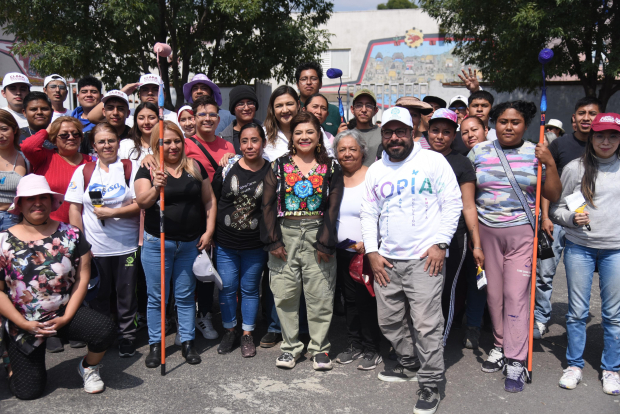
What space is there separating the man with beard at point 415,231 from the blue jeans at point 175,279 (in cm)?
167

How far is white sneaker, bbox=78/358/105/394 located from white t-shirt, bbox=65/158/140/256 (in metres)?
1.02

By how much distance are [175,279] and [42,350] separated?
1.15m

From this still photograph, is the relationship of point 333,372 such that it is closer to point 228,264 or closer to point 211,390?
point 211,390

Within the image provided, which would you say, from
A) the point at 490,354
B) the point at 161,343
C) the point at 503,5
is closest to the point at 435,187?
the point at 490,354

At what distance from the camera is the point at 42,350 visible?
3.92m

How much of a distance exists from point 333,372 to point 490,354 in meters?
1.35

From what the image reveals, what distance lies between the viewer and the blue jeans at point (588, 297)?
400cm

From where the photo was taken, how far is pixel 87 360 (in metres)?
3.98

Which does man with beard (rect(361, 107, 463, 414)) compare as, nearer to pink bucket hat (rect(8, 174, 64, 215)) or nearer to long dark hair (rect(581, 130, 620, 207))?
long dark hair (rect(581, 130, 620, 207))

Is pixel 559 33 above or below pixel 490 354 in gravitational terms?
above

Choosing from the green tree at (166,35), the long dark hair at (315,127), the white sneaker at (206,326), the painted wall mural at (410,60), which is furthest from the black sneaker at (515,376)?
the painted wall mural at (410,60)

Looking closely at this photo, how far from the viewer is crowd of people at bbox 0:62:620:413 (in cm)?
382

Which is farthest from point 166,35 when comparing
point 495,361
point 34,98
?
point 495,361

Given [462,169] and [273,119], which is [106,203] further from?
[462,169]
